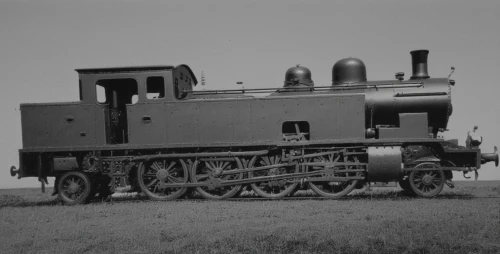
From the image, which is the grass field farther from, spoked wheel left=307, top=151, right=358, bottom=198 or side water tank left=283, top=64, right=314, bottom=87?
side water tank left=283, top=64, right=314, bottom=87

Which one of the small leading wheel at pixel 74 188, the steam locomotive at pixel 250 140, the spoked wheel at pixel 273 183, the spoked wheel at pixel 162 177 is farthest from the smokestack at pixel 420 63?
the small leading wheel at pixel 74 188

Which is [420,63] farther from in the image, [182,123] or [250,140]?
[182,123]

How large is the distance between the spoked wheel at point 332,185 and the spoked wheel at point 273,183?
53 centimetres

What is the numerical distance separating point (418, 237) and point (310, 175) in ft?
16.3

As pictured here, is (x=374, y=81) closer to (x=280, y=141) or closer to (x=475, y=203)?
(x=280, y=141)

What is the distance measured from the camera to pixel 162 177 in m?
11.4

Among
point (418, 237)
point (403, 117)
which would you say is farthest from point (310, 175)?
point (418, 237)

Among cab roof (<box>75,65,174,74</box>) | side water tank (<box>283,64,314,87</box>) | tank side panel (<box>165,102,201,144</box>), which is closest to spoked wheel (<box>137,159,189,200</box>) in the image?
tank side panel (<box>165,102,201,144</box>)

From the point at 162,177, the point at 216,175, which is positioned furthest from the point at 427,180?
the point at 162,177

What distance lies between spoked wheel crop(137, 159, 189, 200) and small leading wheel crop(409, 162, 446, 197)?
5.86m

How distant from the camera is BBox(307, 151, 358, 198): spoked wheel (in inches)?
438

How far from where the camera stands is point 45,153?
11.7 m

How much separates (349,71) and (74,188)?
8129mm

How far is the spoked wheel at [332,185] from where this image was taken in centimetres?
1112
